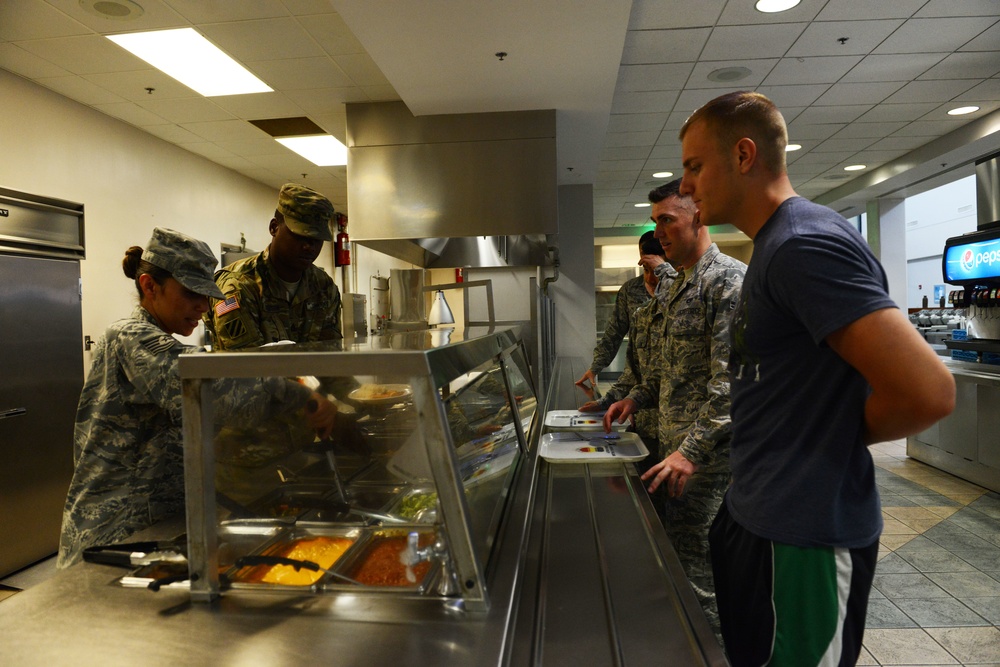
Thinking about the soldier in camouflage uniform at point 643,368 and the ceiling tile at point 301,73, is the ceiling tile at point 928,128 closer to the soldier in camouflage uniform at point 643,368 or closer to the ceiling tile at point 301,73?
the soldier in camouflage uniform at point 643,368

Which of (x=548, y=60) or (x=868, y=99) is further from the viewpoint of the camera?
(x=868, y=99)

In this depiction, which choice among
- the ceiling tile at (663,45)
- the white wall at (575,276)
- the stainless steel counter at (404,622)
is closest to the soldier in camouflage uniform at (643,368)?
the stainless steel counter at (404,622)

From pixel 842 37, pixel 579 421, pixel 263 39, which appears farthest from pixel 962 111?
pixel 263 39

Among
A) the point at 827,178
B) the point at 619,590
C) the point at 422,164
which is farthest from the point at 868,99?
the point at 619,590

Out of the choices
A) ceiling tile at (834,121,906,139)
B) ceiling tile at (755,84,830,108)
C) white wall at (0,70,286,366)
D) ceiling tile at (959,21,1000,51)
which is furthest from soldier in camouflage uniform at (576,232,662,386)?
ceiling tile at (834,121,906,139)

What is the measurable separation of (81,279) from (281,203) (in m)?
3.29

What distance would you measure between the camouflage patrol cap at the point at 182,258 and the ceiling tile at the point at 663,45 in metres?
3.42

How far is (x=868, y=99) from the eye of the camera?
5.50 m

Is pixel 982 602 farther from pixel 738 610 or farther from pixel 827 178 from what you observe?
pixel 827 178

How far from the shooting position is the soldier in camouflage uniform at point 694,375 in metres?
1.85

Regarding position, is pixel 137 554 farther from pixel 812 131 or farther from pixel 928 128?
pixel 928 128

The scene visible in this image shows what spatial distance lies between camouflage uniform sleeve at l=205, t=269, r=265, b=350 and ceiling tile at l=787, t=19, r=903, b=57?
13.2 feet

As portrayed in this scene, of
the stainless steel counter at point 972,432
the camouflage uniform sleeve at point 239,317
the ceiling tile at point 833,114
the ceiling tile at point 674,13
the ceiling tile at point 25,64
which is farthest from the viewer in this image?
the ceiling tile at point 833,114

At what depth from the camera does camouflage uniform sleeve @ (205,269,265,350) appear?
2508mm
